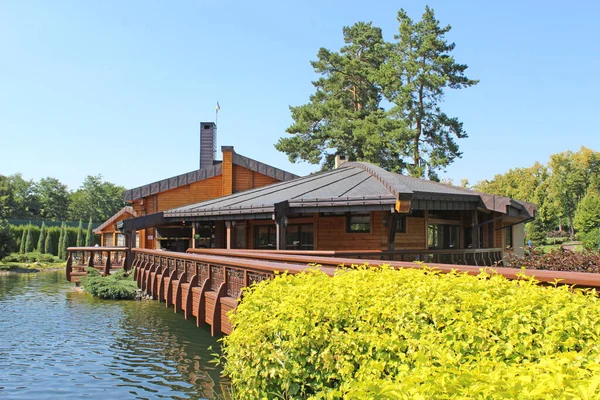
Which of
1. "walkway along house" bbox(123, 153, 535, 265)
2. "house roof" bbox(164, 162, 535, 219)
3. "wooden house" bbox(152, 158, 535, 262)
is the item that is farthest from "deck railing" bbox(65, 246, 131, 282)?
"house roof" bbox(164, 162, 535, 219)

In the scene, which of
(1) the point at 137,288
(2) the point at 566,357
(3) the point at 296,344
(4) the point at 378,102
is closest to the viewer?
(2) the point at 566,357

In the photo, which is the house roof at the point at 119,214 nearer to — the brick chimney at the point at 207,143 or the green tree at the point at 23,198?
the brick chimney at the point at 207,143

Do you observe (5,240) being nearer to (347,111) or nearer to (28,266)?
(28,266)

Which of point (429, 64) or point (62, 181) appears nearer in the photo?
point (429, 64)

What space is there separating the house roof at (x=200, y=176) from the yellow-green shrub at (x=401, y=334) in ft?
70.8

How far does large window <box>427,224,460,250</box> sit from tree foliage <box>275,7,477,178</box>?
49.4 feet

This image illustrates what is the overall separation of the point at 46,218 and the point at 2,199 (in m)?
18.5

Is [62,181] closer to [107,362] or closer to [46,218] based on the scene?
[46,218]

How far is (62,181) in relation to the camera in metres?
82.3

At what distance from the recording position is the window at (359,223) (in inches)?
682

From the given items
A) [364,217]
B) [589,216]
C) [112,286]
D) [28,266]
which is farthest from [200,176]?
[589,216]

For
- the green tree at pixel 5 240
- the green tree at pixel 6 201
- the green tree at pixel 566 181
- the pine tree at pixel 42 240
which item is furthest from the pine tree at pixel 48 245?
the green tree at pixel 566 181

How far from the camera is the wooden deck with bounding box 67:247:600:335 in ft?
17.4

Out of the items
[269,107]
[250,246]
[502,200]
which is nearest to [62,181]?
[269,107]
